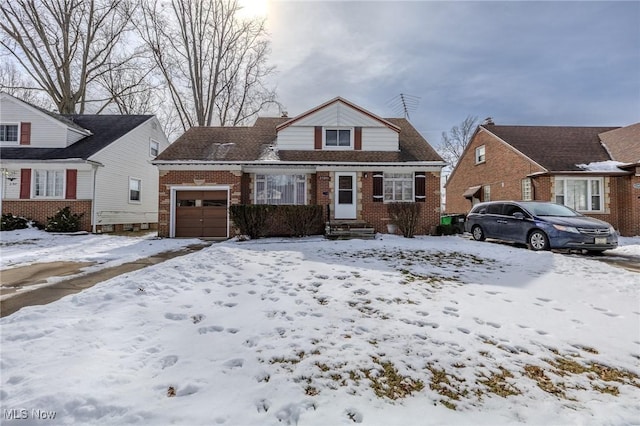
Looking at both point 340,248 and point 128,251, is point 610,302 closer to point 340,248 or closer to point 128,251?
point 340,248

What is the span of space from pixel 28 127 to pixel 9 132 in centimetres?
108

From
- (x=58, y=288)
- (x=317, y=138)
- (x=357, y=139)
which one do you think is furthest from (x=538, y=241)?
(x=58, y=288)

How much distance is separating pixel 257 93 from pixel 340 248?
19.8 m

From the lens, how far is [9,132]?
15734mm

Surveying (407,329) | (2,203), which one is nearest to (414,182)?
(407,329)

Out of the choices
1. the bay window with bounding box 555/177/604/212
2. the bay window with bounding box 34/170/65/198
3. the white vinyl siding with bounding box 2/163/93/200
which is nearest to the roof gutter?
the white vinyl siding with bounding box 2/163/93/200

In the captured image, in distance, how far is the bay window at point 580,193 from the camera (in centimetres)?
1452

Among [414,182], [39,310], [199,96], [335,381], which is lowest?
[335,381]

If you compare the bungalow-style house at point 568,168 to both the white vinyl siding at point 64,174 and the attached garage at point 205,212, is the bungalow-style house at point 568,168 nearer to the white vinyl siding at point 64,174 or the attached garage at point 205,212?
the attached garage at point 205,212

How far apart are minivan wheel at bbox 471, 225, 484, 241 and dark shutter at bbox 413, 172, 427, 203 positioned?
2.56m

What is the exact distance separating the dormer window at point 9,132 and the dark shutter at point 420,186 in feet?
69.5

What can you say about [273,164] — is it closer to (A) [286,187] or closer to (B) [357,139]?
(A) [286,187]

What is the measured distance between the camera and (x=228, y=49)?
22.4 metres

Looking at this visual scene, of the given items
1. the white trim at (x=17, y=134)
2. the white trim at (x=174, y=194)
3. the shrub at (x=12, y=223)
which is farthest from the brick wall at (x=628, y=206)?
the white trim at (x=17, y=134)
